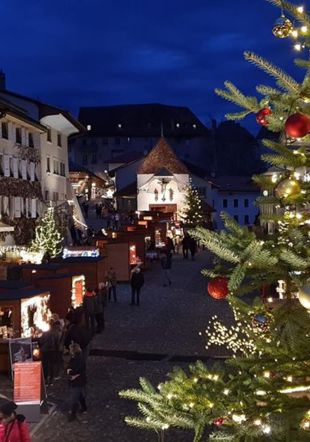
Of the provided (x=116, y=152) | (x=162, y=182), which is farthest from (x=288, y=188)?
(x=116, y=152)

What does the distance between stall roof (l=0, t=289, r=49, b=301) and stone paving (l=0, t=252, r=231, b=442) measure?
2.09m

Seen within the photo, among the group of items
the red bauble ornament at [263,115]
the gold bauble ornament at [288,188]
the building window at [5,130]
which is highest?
the building window at [5,130]

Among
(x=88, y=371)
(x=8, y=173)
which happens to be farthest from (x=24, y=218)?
(x=88, y=371)

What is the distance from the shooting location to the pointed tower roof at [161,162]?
62656mm

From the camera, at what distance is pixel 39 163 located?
1617 inches

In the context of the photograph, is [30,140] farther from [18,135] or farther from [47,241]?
[47,241]

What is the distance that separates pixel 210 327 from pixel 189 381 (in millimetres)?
14229

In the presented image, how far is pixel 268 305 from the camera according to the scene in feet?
16.7

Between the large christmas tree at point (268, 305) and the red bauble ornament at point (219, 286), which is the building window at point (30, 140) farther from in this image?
the red bauble ornament at point (219, 286)

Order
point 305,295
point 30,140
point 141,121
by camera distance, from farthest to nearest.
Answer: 1. point 141,121
2. point 30,140
3. point 305,295

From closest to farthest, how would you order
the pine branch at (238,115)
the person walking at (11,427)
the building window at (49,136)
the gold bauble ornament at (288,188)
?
the gold bauble ornament at (288,188)
the pine branch at (238,115)
the person walking at (11,427)
the building window at (49,136)

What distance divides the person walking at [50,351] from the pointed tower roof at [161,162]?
1934 inches

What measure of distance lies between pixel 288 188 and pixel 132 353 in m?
12.0

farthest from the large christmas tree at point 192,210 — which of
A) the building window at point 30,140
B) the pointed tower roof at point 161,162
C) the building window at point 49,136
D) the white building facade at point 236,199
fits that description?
the white building facade at point 236,199
